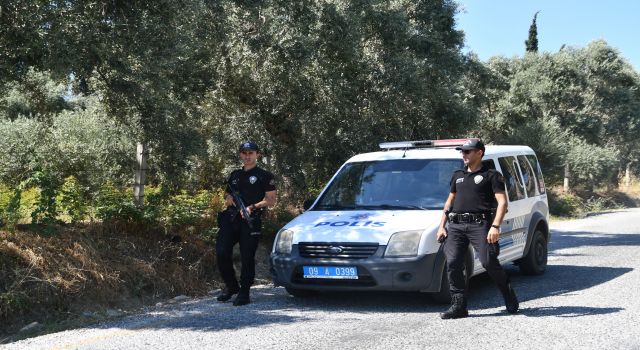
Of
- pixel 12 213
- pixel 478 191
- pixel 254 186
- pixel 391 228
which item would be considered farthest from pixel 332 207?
pixel 12 213

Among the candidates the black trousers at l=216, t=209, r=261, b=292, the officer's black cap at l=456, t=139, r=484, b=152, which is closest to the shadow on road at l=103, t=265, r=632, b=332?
the black trousers at l=216, t=209, r=261, b=292

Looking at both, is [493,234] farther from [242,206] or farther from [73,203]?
[73,203]

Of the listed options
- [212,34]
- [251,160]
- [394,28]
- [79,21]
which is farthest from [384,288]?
[394,28]

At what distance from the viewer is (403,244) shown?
7168mm

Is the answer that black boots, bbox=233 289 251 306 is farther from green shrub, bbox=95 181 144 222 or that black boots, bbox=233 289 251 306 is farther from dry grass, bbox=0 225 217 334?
green shrub, bbox=95 181 144 222

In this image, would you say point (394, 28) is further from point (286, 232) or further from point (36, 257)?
point (36, 257)

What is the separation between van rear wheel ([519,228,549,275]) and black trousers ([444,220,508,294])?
2.94 meters

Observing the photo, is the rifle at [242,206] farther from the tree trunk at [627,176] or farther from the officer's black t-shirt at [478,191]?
the tree trunk at [627,176]

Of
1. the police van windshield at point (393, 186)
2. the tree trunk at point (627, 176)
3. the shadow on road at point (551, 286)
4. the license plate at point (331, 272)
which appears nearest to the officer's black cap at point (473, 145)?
the police van windshield at point (393, 186)

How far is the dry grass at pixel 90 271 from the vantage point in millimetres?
7492

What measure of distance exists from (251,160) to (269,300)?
5.59 ft

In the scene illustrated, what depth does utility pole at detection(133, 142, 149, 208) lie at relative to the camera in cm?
1020

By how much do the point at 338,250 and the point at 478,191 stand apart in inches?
63.5

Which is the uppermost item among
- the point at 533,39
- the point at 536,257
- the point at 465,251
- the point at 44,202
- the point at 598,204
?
the point at 533,39
